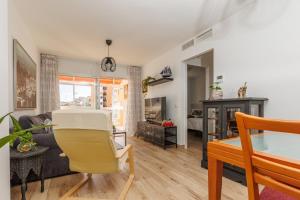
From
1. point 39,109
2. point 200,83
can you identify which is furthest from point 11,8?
point 200,83

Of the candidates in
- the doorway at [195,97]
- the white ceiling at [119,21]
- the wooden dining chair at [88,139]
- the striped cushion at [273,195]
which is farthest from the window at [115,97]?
the striped cushion at [273,195]

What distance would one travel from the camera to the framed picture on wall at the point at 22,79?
2482mm

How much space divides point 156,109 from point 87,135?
332 centimetres

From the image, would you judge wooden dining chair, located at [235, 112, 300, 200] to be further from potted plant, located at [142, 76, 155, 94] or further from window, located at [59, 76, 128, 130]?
window, located at [59, 76, 128, 130]

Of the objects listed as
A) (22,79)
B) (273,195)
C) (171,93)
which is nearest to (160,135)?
(171,93)

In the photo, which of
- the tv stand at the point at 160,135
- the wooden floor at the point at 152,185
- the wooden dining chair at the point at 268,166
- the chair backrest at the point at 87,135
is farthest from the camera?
the tv stand at the point at 160,135

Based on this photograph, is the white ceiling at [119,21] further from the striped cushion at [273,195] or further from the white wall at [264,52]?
the striped cushion at [273,195]

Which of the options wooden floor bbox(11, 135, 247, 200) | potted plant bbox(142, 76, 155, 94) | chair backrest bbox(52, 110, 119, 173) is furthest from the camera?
potted plant bbox(142, 76, 155, 94)

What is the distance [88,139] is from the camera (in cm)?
168

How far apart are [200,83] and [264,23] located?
4.48m

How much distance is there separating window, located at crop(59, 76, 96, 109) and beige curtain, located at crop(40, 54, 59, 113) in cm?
43

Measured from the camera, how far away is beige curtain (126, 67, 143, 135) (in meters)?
5.94

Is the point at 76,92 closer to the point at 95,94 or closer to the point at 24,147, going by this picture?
the point at 95,94

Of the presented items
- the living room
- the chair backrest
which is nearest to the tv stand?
the living room
